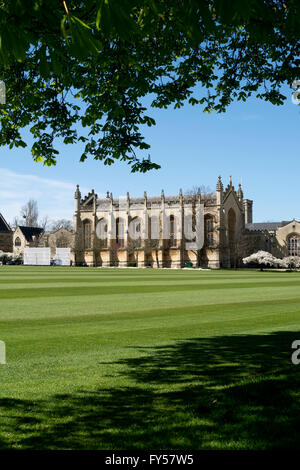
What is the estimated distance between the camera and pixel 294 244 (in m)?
90.2

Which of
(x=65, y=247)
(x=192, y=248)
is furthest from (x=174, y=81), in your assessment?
→ (x=65, y=247)

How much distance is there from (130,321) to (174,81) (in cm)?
695

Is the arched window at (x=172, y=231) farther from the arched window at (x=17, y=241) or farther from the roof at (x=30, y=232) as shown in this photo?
the arched window at (x=17, y=241)

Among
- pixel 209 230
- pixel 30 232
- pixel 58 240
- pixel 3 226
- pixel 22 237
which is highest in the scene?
pixel 3 226

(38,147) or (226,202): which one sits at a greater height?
(226,202)

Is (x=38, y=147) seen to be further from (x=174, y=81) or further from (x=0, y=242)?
(x=0, y=242)

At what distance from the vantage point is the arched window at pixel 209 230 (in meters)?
93.8

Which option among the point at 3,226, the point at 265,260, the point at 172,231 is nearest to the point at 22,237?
the point at 3,226

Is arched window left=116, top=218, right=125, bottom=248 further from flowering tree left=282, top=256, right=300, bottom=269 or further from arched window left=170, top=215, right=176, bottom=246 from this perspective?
flowering tree left=282, top=256, right=300, bottom=269

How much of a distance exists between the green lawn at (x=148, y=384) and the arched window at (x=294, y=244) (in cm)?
7981

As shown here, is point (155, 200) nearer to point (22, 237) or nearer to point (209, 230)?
point (209, 230)

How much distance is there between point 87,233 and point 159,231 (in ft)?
65.7

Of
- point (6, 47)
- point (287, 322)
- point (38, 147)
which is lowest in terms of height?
point (287, 322)

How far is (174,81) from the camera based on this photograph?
1110 centimetres
